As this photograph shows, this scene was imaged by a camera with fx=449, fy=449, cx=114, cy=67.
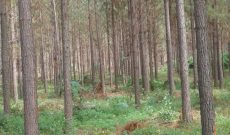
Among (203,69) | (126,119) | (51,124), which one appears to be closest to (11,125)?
(51,124)

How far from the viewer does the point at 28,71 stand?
11141 mm

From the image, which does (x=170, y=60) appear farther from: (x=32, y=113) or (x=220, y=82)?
(x=32, y=113)

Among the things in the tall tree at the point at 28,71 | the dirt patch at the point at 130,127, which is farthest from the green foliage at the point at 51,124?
the tall tree at the point at 28,71

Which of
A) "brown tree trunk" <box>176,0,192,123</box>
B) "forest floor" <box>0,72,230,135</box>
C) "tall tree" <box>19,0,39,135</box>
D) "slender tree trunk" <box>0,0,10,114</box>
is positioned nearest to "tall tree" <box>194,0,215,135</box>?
"tall tree" <box>19,0,39,135</box>

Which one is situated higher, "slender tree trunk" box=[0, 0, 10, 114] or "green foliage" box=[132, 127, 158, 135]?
"slender tree trunk" box=[0, 0, 10, 114]

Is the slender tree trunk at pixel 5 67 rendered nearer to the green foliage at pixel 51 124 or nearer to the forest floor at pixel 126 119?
the forest floor at pixel 126 119

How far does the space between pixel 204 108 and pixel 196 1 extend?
2096 mm

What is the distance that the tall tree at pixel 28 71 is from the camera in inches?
436

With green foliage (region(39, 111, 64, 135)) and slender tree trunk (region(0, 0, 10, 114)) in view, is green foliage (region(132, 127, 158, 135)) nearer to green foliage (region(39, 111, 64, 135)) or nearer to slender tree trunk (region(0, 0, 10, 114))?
green foliage (region(39, 111, 64, 135))

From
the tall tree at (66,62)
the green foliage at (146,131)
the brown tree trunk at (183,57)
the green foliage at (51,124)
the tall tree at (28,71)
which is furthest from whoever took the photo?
the green foliage at (51,124)

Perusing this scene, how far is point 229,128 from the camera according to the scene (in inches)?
597

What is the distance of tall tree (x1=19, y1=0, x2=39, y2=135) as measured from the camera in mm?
11078

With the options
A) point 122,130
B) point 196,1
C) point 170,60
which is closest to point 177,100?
point 170,60

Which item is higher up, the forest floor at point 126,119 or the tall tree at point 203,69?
the tall tree at point 203,69
